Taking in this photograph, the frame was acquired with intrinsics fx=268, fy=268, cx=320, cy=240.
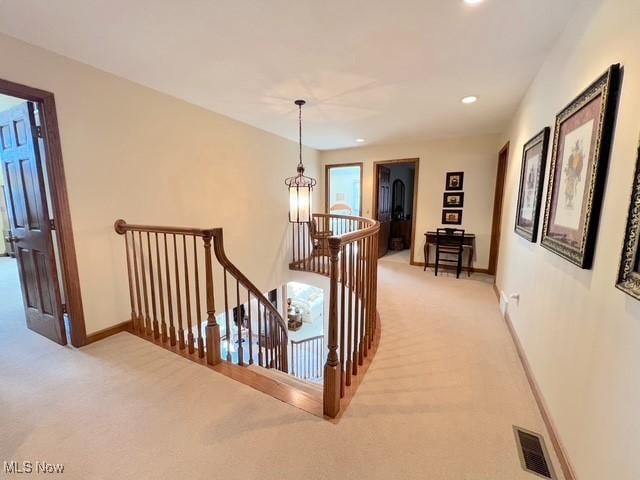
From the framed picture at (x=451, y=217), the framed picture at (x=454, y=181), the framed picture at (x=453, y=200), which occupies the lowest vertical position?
the framed picture at (x=451, y=217)

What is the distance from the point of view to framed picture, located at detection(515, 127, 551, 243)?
2072mm

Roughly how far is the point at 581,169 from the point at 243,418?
232 centimetres

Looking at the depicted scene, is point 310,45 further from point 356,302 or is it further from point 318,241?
point 318,241

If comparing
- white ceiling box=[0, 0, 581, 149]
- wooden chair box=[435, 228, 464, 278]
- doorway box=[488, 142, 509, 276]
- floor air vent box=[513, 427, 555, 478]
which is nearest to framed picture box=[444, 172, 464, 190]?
doorway box=[488, 142, 509, 276]

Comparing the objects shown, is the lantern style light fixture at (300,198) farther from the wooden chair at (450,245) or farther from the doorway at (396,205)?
the doorway at (396,205)

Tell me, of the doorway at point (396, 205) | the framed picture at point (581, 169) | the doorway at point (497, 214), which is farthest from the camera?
the doorway at point (396, 205)

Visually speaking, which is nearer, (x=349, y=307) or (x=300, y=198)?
(x=349, y=307)

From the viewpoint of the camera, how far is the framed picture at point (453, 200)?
16.0ft

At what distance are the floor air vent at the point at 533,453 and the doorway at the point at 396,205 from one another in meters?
4.02

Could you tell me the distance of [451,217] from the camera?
4984 millimetres

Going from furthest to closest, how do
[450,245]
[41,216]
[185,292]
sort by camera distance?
1. [450,245]
2. [185,292]
3. [41,216]

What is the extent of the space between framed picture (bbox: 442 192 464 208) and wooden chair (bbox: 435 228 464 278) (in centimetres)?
45

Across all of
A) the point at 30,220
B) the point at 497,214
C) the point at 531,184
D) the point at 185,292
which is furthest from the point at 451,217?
the point at 30,220

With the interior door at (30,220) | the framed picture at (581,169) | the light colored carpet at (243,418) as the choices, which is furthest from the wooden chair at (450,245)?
the interior door at (30,220)
